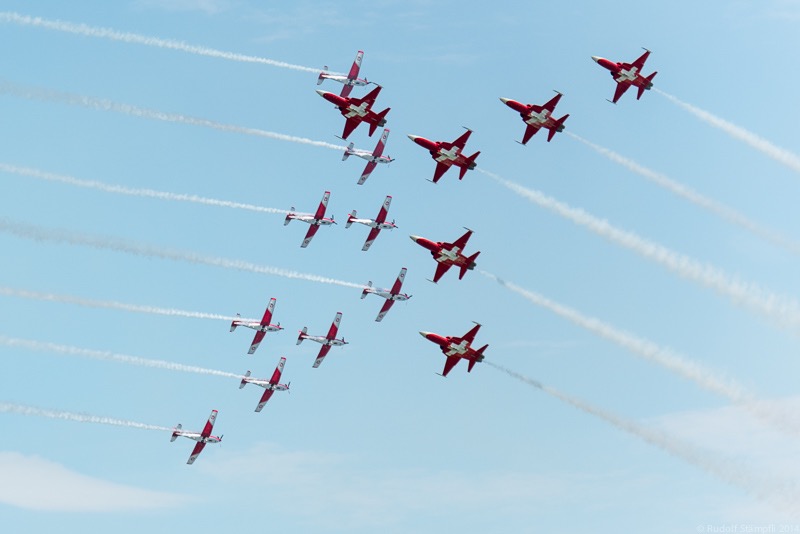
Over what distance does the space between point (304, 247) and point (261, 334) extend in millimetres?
12993

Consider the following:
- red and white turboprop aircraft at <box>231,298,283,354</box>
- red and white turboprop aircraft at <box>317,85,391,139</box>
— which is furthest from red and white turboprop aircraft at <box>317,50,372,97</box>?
red and white turboprop aircraft at <box>231,298,283,354</box>

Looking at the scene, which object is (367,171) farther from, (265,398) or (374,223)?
(265,398)

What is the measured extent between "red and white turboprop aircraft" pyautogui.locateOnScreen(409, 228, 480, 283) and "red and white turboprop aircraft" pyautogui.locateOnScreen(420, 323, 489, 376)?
19.7 feet

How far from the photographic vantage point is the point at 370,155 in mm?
159875

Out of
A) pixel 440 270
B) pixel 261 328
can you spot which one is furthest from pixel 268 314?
pixel 440 270

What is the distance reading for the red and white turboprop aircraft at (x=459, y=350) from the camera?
141 meters

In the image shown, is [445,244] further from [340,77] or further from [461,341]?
[340,77]

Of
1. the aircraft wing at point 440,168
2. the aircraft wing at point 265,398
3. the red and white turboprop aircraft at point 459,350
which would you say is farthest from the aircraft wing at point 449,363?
the aircraft wing at point 265,398

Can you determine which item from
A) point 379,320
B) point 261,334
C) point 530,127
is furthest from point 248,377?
point 530,127

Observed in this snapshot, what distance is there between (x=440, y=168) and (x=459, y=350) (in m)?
18.2

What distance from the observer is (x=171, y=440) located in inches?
6614

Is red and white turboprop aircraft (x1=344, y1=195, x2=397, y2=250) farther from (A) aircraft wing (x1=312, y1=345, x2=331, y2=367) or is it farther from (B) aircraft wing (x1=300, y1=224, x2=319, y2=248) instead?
(A) aircraft wing (x1=312, y1=345, x2=331, y2=367)

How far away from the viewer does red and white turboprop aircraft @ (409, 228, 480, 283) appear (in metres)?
141

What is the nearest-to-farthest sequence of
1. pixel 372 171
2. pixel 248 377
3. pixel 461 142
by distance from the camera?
pixel 461 142 < pixel 372 171 < pixel 248 377
